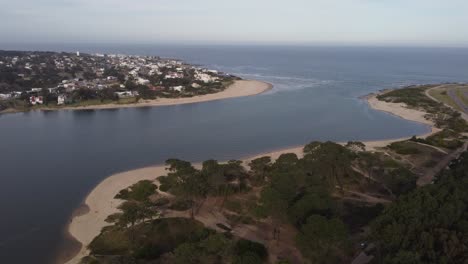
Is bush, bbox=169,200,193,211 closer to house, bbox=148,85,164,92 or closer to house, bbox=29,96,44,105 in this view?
house, bbox=29,96,44,105

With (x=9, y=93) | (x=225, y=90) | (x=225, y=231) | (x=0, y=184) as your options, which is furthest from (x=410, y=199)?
(x=9, y=93)

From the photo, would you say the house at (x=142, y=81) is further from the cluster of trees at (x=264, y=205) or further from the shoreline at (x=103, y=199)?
the cluster of trees at (x=264, y=205)

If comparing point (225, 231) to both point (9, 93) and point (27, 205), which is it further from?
point (9, 93)

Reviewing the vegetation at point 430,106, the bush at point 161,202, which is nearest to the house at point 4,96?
the bush at point 161,202

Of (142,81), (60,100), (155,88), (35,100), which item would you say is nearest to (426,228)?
(60,100)

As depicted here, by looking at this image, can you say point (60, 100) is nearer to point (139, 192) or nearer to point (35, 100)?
point (35, 100)

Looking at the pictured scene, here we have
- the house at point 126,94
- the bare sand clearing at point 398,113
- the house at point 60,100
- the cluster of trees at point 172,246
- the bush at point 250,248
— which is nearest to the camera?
the cluster of trees at point 172,246
